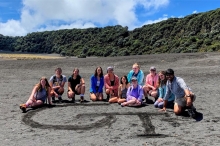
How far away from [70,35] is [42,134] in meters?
118

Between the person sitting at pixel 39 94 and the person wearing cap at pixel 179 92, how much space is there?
13.3 ft

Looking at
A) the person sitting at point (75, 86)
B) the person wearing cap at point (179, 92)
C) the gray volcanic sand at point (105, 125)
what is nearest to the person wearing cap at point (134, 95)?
the gray volcanic sand at point (105, 125)

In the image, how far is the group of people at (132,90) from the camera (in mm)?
8790

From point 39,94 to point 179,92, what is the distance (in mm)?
4702

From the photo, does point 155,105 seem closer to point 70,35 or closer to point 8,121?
point 8,121

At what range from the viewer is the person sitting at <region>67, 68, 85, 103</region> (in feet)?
37.4

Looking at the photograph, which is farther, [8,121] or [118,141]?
[8,121]

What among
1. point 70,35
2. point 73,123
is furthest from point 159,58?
point 70,35

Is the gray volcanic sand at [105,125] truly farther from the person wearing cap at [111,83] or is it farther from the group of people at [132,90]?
the person wearing cap at [111,83]

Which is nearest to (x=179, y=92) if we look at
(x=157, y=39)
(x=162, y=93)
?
(x=162, y=93)

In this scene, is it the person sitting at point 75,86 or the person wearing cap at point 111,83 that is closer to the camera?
the person wearing cap at point 111,83

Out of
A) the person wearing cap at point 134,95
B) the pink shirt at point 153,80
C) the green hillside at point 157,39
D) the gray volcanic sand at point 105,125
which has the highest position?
the green hillside at point 157,39

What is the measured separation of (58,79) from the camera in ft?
37.5

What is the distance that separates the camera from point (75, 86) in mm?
11578
